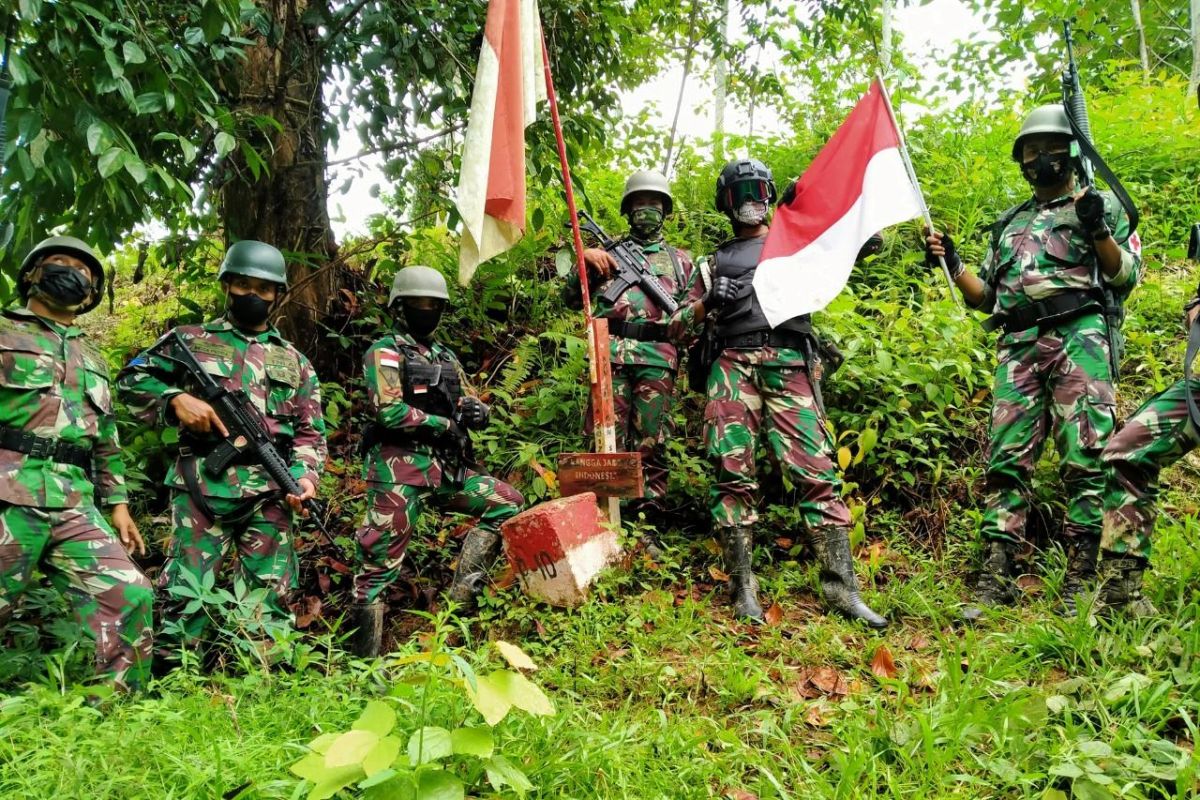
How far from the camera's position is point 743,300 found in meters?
4.50

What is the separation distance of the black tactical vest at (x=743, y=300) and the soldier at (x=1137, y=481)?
1700 mm

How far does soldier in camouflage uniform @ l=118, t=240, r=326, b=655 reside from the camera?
13.1 feet

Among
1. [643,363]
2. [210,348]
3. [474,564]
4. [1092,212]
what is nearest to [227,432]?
[210,348]

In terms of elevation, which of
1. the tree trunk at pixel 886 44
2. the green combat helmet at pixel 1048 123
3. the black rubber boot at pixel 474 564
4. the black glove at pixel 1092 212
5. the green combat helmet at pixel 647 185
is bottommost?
the black rubber boot at pixel 474 564

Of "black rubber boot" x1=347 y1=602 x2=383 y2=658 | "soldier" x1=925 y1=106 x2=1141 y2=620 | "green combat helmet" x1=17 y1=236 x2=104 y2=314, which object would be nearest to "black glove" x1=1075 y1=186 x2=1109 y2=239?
"soldier" x1=925 y1=106 x2=1141 y2=620

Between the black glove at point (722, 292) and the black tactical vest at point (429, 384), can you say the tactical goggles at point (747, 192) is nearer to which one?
the black glove at point (722, 292)

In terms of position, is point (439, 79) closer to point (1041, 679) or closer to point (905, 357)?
point (905, 357)

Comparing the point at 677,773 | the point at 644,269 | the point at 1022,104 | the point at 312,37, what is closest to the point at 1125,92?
the point at 1022,104

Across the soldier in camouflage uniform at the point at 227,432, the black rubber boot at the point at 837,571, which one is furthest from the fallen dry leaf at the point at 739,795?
the soldier in camouflage uniform at the point at 227,432

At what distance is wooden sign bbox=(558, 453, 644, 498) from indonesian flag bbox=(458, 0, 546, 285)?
1.25 metres

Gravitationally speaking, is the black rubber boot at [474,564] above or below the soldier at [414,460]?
below

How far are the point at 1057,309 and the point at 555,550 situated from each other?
286 centimetres

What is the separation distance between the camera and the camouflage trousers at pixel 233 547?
392 centimetres

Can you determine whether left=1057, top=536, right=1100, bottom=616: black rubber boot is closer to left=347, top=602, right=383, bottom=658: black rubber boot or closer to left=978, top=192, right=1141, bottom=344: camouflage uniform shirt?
left=978, top=192, right=1141, bottom=344: camouflage uniform shirt
